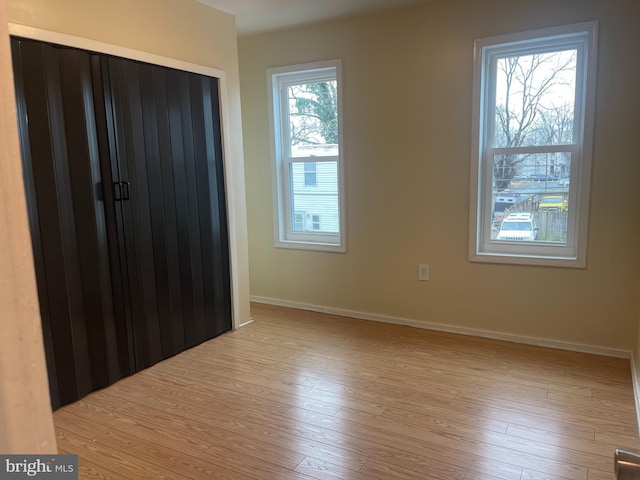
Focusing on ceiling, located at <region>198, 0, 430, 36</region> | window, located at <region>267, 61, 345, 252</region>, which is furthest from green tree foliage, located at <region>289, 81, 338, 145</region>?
ceiling, located at <region>198, 0, 430, 36</region>

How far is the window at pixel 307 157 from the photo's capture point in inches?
149

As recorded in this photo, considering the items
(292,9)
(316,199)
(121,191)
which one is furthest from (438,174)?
(121,191)

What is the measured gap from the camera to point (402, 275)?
3.61 metres

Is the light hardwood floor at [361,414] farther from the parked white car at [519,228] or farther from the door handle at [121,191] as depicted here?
the door handle at [121,191]

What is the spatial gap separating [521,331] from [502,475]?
157 centimetres

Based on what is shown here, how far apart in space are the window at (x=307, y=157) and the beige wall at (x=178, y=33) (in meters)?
0.57

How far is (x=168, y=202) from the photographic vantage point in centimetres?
293

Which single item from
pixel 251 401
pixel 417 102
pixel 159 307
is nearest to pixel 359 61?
pixel 417 102

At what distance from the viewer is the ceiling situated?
3145 millimetres

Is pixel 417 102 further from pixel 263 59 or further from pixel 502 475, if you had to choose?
pixel 502 475

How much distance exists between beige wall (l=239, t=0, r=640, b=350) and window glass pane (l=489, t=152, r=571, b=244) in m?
0.20

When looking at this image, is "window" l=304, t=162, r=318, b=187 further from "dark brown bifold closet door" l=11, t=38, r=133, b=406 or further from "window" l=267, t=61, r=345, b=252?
"dark brown bifold closet door" l=11, t=38, r=133, b=406

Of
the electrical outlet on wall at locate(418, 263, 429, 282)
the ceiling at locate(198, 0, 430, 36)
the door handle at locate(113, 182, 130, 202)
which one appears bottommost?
the electrical outlet on wall at locate(418, 263, 429, 282)

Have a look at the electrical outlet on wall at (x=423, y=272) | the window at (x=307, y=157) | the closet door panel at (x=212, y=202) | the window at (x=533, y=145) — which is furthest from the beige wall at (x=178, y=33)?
the window at (x=533, y=145)
